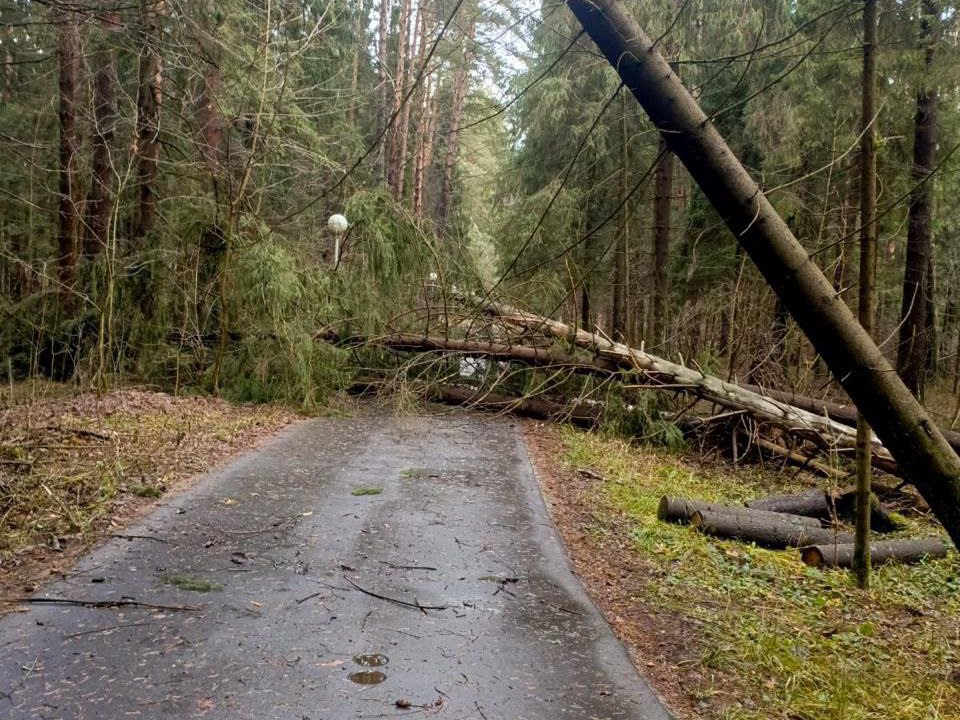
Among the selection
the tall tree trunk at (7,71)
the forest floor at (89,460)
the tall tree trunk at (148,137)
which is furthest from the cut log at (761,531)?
the tall tree trunk at (7,71)

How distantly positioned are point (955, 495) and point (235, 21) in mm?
13896

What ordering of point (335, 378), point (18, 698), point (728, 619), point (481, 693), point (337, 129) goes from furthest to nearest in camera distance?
point (337, 129) → point (335, 378) → point (728, 619) → point (481, 693) → point (18, 698)

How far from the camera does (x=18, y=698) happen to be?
304 centimetres

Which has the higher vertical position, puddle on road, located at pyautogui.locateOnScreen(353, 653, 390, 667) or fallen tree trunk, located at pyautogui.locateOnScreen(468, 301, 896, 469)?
fallen tree trunk, located at pyautogui.locateOnScreen(468, 301, 896, 469)

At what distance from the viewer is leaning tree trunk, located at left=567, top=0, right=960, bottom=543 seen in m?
2.63

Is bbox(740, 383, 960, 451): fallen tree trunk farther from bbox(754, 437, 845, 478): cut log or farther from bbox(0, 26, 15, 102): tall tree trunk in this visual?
bbox(0, 26, 15, 102): tall tree trunk

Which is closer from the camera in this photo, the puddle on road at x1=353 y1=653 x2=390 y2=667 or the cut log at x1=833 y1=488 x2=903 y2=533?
the puddle on road at x1=353 y1=653 x2=390 y2=667

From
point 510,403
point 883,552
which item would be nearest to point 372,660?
point 883,552

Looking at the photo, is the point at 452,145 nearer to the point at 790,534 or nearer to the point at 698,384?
the point at 698,384

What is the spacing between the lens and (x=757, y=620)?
14.7 feet

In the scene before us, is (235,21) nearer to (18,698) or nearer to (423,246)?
(423,246)

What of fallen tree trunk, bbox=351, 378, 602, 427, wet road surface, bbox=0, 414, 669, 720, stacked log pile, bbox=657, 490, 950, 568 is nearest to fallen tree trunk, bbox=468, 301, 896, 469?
fallen tree trunk, bbox=351, 378, 602, 427

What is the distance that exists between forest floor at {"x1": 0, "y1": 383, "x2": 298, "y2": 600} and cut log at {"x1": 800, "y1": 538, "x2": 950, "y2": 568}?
581 cm

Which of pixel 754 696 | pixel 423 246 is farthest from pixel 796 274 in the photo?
pixel 423 246
